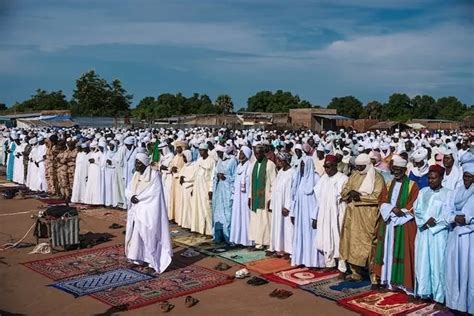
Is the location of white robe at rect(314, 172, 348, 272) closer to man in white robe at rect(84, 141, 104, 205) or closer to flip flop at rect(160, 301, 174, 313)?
flip flop at rect(160, 301, 174, 313)

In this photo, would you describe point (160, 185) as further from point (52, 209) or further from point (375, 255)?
point (375, 255)

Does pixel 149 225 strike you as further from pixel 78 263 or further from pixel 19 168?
pixel 19 168

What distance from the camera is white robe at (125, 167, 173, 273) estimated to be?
7.32 meters

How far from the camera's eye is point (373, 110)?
225 feet

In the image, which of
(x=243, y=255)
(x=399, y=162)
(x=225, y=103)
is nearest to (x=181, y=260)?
(x=243, y=255)

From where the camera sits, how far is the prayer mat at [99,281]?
6.68 metres

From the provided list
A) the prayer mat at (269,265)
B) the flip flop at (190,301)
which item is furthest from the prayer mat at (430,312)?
the flip flop at (190,301)

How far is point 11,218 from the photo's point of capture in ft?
37.3

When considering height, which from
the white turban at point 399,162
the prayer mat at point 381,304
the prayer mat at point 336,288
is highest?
the white turban at point 399,162

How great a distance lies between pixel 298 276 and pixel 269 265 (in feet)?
2.12

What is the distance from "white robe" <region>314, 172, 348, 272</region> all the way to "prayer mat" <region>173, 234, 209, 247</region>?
267cm

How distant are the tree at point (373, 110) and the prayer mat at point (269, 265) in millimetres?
61688

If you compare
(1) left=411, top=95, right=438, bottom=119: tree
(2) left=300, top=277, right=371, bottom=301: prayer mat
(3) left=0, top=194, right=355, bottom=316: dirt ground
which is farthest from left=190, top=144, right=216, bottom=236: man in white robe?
(1) left=411, top=95, right=438, bottom=119: tree

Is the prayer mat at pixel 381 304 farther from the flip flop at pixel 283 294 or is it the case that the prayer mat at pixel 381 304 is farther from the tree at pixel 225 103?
the tree at pixel 225 103
